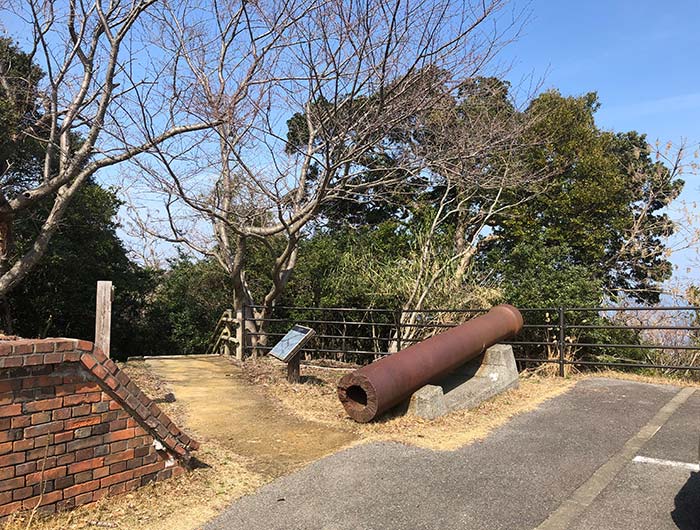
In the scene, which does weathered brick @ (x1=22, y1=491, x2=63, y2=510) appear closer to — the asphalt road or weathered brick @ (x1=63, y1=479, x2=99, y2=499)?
weathered brick @ (x1=63, y1=479, x2=99, y2=499)

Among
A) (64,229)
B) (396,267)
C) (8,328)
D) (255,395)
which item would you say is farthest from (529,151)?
(8,328)

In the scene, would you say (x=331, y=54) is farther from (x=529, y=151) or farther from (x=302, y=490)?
(x=529, y=151)

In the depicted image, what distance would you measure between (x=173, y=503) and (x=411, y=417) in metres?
2.80

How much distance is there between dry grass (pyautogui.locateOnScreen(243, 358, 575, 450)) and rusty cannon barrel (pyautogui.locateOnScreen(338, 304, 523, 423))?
0.23 m

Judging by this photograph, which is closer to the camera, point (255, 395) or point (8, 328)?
point (255, 395)

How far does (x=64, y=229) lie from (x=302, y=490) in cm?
1197

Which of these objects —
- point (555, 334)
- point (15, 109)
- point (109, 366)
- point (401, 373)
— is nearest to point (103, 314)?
point (109, 366)

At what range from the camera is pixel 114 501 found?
3754mm

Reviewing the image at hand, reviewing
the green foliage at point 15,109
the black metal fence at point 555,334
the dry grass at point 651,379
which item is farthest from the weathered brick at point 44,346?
the green foliage at point 15,109

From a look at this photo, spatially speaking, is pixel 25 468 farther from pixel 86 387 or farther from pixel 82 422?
pixel 86 387

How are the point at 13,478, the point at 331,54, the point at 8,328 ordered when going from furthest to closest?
the point at 8,328
the point at 331,54
the point at 13,478

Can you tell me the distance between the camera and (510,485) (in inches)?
162

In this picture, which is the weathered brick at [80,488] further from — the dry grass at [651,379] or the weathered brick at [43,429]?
Answer: the dry grass at [651,379]

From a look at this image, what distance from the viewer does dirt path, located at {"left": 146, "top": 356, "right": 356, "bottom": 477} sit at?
4973 mm
